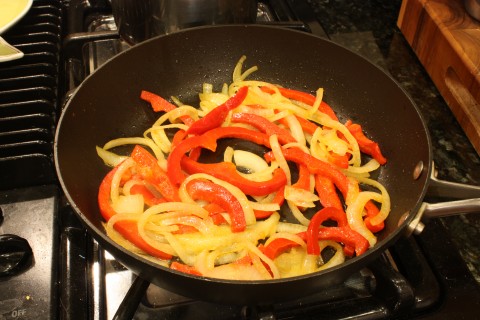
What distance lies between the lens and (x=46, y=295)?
985 millimetres

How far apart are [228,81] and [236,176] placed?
1.41 ft

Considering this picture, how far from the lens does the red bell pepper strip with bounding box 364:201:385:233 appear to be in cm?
117

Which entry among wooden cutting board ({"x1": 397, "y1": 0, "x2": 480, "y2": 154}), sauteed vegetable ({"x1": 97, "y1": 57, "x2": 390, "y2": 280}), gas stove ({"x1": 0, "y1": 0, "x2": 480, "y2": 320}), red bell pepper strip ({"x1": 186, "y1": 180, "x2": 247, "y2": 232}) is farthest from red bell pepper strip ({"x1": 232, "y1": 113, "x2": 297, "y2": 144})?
wooden cutting board ({"x1": 397, "y1": 0, "x2": 480, "y2": 154})

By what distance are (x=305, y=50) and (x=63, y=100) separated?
0.71m

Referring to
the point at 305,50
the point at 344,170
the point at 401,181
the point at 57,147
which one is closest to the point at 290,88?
the point at 305,50

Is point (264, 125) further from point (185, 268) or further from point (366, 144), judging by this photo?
point (185, 268)

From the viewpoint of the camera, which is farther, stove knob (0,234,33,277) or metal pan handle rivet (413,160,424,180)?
metal pan handle rivet (413,160,424,180)

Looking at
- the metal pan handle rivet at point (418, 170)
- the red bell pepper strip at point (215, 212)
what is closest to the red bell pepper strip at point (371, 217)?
the metal pan handle rivet at point (418, 170)

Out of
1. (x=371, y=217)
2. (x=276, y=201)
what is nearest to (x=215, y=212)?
(x=276, y=201)

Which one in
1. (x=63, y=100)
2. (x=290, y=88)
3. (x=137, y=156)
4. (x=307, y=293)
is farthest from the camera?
(x=290, y=88)

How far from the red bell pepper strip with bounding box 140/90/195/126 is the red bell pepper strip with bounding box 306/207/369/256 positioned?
19.2 inches

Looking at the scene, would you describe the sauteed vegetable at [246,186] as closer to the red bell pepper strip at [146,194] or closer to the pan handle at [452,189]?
the red bell pepper strip at [146,194]

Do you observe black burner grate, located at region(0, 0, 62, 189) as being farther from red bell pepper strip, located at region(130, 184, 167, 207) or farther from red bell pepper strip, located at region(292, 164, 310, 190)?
red bell pepper strip, located at region(292, 164, 310, 190)

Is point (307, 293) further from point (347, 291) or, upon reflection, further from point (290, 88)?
point (290, 88)
